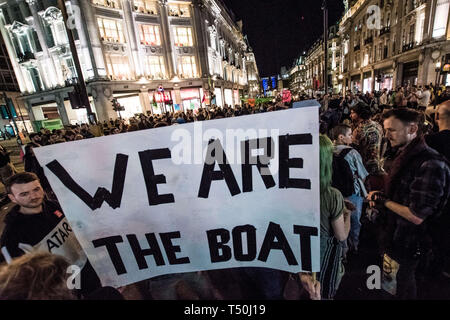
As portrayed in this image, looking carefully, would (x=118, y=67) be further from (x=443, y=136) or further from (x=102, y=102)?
(x=443, y=136)

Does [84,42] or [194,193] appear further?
[84,42]

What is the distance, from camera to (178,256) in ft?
6.09

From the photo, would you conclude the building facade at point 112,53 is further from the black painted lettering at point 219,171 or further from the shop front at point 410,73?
the shop front at point 410,73

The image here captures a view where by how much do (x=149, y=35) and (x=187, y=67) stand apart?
586 centimetres

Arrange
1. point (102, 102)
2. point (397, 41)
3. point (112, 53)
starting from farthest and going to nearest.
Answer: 1. point (397, 41)
2. point (112, 53)
3. point (102, 102)

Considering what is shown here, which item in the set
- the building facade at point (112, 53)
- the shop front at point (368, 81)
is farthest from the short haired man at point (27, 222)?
the shop front at point (368, 81)

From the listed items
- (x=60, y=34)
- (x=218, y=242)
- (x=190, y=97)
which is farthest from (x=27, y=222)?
(x=60, y=34)

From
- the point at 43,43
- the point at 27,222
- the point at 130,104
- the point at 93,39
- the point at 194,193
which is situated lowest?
the point at 27,222

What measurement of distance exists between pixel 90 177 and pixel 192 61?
31.8 m

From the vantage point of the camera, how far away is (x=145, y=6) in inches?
1021

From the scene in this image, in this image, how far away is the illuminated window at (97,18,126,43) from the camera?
2305 centimetres

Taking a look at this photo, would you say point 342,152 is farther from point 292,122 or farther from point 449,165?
point 292,122

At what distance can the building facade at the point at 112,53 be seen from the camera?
2241 cm
